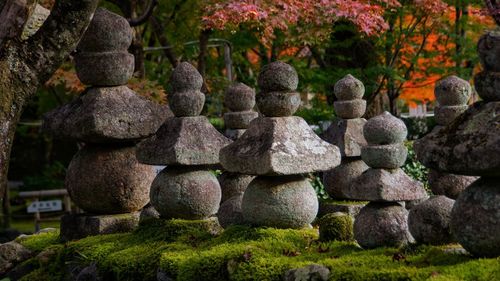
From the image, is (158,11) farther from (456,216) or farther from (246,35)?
(456,216)

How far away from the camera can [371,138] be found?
6.61 metres

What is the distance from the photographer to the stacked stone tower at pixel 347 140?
9.32 meters

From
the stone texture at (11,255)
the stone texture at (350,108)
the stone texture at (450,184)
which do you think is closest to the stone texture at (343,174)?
the stone texture at (350,108)

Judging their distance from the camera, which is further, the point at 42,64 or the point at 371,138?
the point at 42,64

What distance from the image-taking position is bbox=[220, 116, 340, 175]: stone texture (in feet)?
21.0

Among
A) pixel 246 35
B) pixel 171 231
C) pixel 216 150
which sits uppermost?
pixel 246 35

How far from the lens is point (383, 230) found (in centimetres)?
591

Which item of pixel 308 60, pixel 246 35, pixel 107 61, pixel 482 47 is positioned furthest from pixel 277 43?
pixel 482 47

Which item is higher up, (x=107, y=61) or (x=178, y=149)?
(x=107, y=61)

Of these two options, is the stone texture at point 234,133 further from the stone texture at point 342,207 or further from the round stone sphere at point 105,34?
the round stone sphere at point 105,34

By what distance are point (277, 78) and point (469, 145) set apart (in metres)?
2.32

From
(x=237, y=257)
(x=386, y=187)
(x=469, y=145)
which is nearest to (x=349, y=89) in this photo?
(x=386, y=187)

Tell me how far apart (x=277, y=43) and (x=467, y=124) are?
11.0 metres

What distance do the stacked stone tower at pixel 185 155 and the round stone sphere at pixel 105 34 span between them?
0.85 meters
